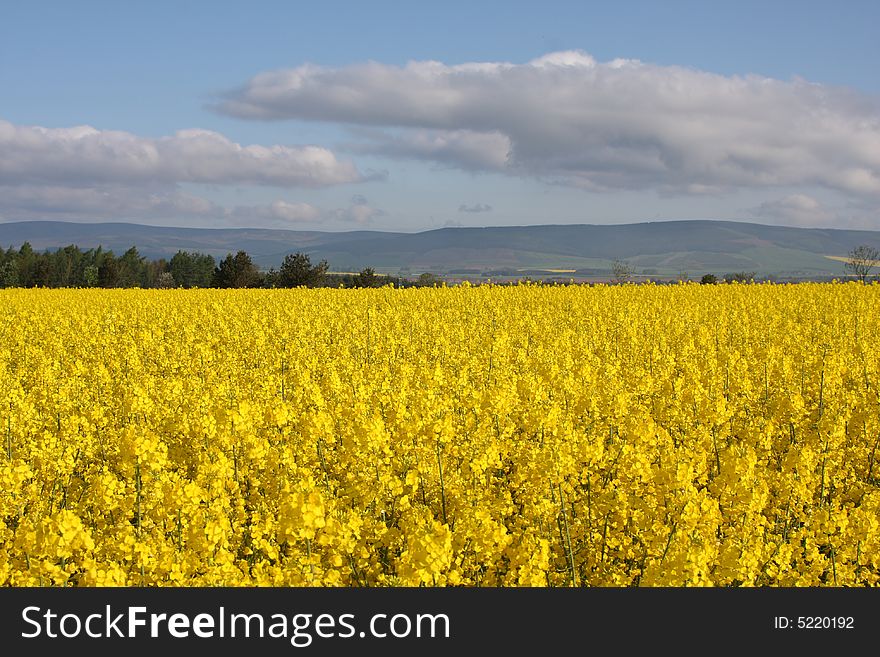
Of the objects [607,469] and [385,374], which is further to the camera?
[385,374]

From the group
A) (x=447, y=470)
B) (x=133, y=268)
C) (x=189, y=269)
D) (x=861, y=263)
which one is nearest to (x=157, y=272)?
(x=189, y=269)

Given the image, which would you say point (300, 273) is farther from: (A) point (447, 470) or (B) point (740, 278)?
(A) point (447, 470)

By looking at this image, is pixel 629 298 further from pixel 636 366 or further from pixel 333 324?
pixel 636 366

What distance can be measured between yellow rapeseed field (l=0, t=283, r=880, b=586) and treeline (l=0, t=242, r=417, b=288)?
43637mm

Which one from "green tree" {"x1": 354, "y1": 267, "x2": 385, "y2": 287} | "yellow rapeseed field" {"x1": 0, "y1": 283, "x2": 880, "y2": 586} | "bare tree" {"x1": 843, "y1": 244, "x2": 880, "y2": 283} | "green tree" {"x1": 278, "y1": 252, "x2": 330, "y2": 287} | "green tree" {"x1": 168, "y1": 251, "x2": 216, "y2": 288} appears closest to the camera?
"yellow rapeseed field" {"x1": 0, "y1": 283, "x2": 880, "y2": 586}

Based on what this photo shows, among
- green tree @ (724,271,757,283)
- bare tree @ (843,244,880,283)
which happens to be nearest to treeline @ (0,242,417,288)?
green tree @ (724,271,757,283)

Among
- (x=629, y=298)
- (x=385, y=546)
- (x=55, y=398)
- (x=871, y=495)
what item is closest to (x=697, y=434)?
(x=871, y=495)

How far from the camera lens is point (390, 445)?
8.27 metres

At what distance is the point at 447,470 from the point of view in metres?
7.62

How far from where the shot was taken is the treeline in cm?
6506

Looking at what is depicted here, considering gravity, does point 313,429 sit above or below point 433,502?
above

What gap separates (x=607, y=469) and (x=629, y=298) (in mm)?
22380

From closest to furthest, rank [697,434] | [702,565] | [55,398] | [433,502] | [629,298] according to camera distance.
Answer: [702,565] → [433,502] → [697,434] → [55,398] → [629,298]

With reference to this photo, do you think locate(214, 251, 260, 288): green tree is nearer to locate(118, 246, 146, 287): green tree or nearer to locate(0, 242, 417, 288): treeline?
Answer: locate(0, 242, 417, 288): treeline
